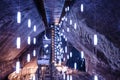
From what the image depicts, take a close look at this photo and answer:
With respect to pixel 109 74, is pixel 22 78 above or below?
below

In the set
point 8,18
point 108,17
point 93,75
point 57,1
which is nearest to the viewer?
point 108,17

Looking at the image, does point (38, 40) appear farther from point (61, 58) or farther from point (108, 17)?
point (108, 17)

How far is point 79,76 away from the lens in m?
12.0

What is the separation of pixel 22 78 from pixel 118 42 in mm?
8719

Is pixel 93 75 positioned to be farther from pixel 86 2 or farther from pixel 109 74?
pixel 86 2

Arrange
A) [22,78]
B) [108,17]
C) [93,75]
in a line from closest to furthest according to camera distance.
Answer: [108,17] < [93,75] < [22,78]

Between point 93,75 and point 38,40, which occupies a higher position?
point 38,40

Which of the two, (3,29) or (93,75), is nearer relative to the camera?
(3,29)

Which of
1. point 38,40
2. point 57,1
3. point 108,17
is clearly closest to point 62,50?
point 38,40

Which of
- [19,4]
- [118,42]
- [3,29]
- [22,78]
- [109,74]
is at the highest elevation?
[19,4]

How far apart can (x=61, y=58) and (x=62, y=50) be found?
26.5 inches

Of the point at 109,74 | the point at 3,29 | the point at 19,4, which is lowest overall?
the point at 109,74

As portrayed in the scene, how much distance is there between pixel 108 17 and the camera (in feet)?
16.8

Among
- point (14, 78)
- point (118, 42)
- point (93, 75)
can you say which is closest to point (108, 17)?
point (118, 42)
